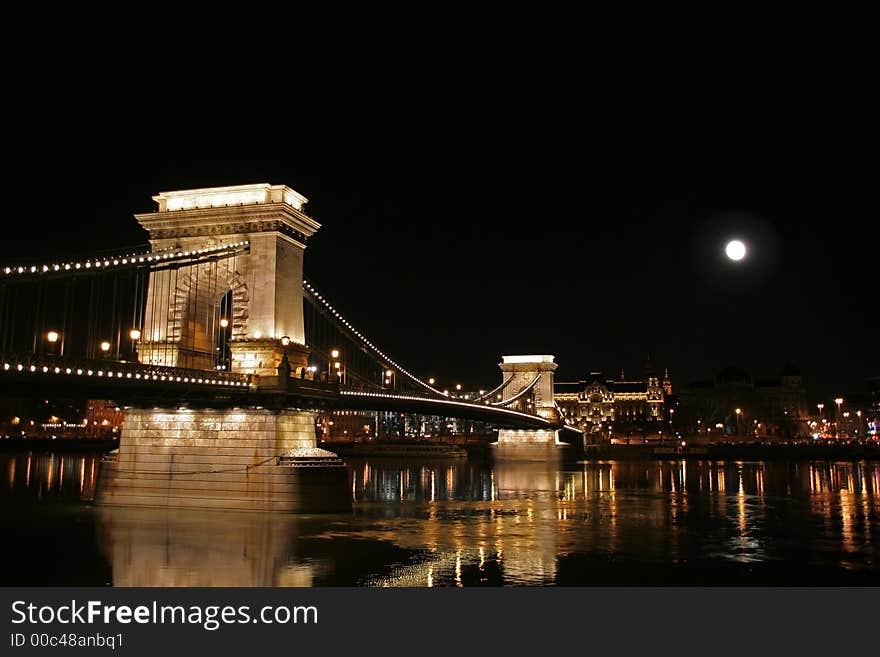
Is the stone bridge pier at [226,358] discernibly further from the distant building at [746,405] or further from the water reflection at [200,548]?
the distant building at [746,405]

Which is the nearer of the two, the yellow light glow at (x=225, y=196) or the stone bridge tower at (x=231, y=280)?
the stone bridge tower at (x=231, y=280)

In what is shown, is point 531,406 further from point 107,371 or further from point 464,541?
point 107,371

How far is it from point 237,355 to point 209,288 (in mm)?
3431

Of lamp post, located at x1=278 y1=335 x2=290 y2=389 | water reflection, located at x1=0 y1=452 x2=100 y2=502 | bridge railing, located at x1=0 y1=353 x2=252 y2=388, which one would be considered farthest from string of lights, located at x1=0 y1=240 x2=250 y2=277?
water reflection, located at x1=0 y1=452 x2=100 y2=502

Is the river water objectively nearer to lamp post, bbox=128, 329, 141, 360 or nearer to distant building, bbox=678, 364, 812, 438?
lamp post, bbox=128, 329, 141, 360

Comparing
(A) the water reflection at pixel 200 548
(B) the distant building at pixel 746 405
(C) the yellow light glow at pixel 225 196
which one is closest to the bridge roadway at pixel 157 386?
(A) the water reflection at pixel 200 548

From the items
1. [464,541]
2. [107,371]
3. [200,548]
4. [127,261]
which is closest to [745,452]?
[464,541]

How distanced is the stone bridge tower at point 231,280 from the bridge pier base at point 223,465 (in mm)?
2621

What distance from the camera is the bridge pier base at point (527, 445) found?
91.0 m

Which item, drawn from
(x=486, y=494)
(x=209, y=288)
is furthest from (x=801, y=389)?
(x=209, y=288)

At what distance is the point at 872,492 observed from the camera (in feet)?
158

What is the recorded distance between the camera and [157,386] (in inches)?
1097

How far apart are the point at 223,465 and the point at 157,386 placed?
18.6 feet
